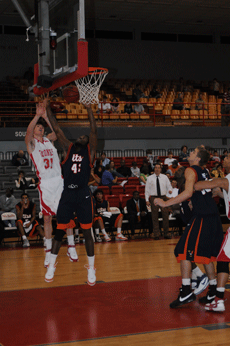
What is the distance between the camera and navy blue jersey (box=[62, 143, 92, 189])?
6.42m

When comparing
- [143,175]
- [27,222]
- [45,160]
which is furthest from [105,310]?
[143,175]

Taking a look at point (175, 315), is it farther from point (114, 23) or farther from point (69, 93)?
point (114, 23)

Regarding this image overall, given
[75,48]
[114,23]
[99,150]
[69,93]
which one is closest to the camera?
[75,48]

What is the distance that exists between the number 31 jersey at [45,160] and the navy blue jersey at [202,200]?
98.3 inches

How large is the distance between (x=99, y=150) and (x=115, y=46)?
9.67 meters

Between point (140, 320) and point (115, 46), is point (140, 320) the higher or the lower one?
the lower one

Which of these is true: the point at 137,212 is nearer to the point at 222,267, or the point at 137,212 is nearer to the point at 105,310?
the point at 105,310

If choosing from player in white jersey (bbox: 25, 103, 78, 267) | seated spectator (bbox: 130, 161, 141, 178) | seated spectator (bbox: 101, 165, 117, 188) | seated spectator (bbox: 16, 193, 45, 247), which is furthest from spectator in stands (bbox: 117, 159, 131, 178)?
player in white jersey (bbox: 25, 103, 78, 267)

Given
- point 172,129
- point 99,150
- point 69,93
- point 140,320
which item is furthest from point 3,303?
point 172,129

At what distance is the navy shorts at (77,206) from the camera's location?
6457 millimetres

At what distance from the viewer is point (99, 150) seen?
19.4m

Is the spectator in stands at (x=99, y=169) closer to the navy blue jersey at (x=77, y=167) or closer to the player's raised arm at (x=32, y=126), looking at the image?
the player's raised arm at (x=32, y=126)

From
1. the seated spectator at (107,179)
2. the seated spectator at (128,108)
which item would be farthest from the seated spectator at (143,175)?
the seated spectator at (128,108)

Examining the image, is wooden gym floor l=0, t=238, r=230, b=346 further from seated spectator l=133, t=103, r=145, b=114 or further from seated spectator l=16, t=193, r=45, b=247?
seated spectator l=133, t=103, r=145, b=114
